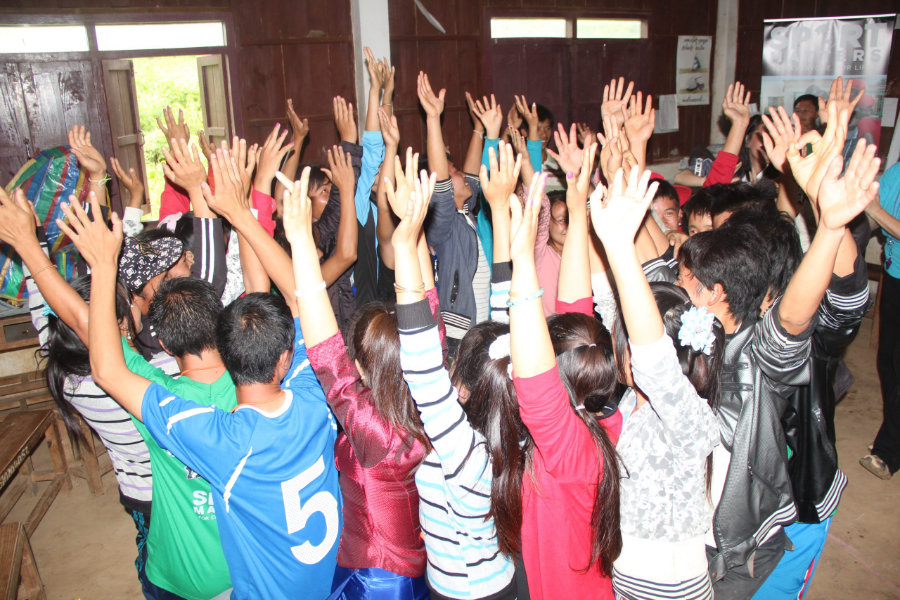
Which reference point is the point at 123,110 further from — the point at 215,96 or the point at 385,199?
the point at 385,199

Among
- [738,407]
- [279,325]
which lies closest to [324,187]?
[279,325]

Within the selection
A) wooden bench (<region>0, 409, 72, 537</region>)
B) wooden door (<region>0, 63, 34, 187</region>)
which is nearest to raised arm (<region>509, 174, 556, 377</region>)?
wooden bench (<region>0, 409, 72, 537</region>)

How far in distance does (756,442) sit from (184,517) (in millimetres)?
1569

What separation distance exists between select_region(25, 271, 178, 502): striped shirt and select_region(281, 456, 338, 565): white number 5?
604 millimetres

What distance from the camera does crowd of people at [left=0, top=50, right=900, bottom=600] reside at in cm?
138

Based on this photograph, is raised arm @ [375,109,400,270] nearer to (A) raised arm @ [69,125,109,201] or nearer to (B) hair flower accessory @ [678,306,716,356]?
(A) raised arm @ [69,125,109,201]

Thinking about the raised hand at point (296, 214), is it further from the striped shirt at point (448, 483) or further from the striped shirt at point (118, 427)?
the striped shirt at point (118, 427)

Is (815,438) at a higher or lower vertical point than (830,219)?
lower

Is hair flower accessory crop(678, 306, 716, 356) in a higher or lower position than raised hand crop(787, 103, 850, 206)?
lower

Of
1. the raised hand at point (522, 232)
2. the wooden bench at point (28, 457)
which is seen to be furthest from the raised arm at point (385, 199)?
the wooden bench at point (28, 457)

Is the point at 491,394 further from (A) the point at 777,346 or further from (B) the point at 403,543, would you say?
(A) the point at 777,346

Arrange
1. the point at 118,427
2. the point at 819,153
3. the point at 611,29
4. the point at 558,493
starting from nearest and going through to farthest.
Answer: the point at 558,493, the point at 819,153, the point at 118,427, the point at 611,29

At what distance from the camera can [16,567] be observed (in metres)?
2.30

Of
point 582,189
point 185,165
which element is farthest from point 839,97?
point 185,165
